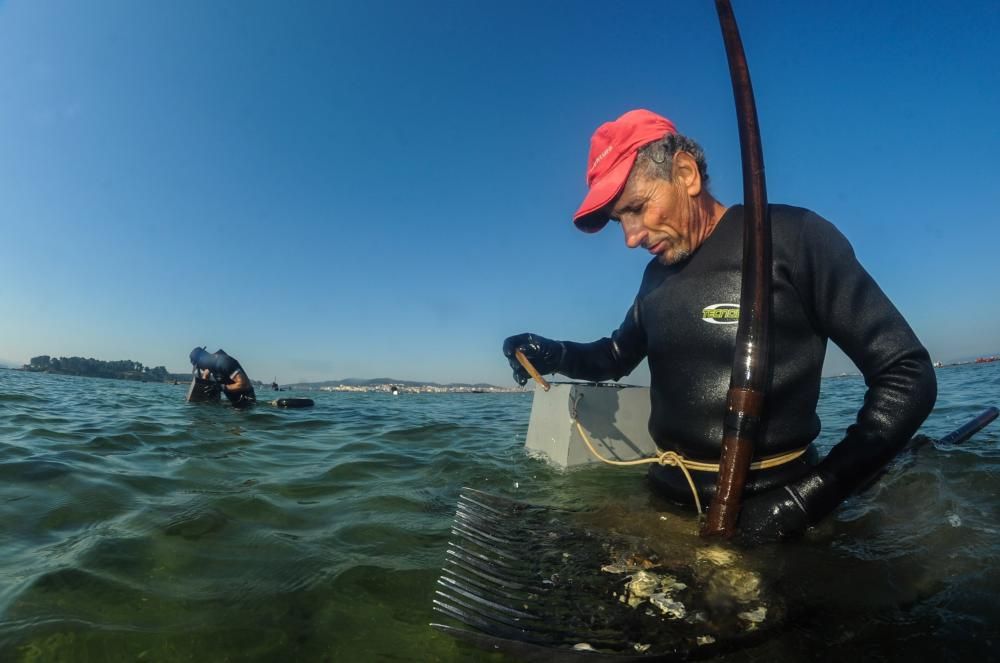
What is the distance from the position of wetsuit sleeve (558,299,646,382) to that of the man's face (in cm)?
115

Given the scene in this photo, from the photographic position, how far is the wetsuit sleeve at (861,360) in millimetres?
1978

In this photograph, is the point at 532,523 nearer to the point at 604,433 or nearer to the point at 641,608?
the point at 641,608

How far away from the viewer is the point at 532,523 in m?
2.63

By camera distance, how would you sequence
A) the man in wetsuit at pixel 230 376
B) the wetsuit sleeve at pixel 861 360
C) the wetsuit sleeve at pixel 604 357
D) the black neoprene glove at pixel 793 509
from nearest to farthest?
the wetsuit sleeve at pixel 861 360
the black neoprene glove at pixel 793 509
the wetsuit sleeve at pixel 604 357
the man in wetsuit at pixel 230 376

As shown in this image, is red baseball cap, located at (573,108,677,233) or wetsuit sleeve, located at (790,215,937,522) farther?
red baseball cap, located at (573,108,677,233)

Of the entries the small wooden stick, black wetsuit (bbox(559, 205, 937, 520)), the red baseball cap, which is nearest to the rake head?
black wetsuit (bbox(559, 205, 937, 520))

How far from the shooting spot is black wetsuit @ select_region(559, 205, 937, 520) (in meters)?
2.01

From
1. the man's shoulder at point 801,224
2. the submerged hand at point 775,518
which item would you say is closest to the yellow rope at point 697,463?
the submerged hand at point 775,518

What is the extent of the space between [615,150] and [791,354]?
4.53ft

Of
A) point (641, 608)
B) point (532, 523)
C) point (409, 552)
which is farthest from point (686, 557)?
point (409, 552)

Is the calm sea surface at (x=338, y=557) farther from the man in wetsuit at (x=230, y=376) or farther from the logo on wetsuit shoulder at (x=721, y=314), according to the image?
the man in wetsuit at (x=230, y=376)

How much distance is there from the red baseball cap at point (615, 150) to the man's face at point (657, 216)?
0.08m

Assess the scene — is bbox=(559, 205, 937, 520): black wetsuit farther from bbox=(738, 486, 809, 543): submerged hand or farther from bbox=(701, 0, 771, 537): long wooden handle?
bbox=(701, 0, 771, 537): long wooden handle

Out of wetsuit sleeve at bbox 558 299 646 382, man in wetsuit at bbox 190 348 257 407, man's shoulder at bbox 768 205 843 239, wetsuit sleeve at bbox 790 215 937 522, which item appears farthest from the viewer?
man in wetsuit at bbox 190 348 257 407
